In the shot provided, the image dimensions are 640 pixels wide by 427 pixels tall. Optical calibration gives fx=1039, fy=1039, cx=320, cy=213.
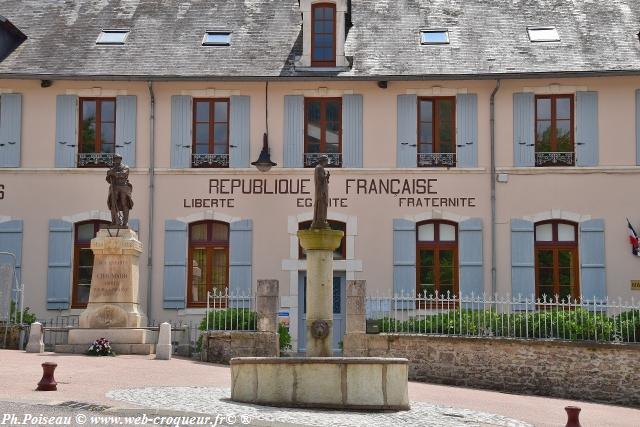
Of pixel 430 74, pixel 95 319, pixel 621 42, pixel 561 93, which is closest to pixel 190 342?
pixel 95 319

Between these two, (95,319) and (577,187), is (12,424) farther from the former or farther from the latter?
(577,187)

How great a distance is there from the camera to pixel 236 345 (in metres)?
18.6

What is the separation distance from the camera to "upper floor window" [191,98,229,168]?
2264 cm

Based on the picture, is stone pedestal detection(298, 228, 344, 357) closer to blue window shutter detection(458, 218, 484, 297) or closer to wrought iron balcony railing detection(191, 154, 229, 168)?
blue window shutter detection(458, 218, 484, 297)

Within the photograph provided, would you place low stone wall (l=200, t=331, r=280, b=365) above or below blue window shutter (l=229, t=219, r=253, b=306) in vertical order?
below

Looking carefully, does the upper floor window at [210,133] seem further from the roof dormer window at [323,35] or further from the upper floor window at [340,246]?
the upper floor window at [340,246]

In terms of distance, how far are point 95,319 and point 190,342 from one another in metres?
2.08

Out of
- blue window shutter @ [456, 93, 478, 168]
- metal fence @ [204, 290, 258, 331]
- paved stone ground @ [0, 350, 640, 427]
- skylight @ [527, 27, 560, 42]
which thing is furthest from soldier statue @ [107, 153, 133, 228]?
skylight @ [527, 27, 560, 42]

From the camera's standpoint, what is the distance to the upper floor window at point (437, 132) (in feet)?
73.5

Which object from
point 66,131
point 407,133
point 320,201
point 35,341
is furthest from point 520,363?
point 66,131

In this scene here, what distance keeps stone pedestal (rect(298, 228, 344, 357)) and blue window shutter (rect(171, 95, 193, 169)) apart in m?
9.32

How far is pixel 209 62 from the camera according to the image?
22.9 m

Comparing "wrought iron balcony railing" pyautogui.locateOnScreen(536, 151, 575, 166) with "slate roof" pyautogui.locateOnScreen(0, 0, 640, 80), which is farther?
"slate roof" pyautogui.locateOnScreen(0, 0, 640, 80)

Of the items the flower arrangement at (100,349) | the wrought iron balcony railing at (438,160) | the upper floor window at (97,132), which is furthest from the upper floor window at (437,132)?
the flower arrangement at (100,349)
